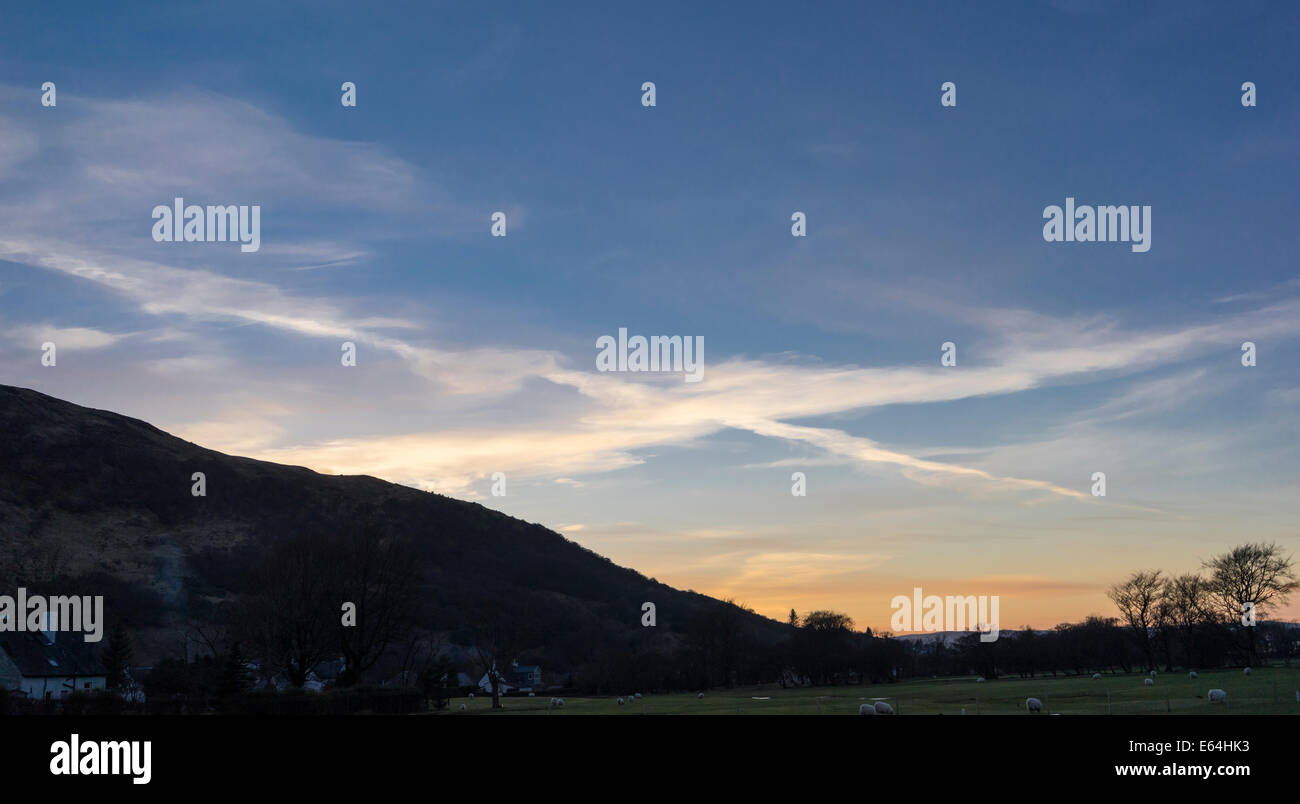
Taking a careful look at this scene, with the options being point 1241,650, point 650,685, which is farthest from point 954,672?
point 650,685

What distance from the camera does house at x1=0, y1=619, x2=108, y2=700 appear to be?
86069 millimetres

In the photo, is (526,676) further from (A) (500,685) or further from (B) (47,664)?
(B) (47,664)

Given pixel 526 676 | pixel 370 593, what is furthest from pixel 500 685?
pixel 370 593

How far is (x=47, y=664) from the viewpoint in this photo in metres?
92.3

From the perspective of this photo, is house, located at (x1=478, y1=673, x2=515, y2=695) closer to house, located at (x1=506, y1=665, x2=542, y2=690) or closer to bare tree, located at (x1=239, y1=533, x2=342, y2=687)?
house, located at (x1=506, y1=665, x2=542, y2=690)

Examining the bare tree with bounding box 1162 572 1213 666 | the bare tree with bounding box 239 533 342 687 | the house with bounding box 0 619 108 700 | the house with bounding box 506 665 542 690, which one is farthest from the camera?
the house with bounding box 506 665 542 690

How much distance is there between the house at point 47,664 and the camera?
86.1 metres

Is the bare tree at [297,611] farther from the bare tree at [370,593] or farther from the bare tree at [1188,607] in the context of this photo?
the bare tree at [1188,607]

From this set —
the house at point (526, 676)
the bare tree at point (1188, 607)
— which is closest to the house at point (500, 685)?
the house at point (526, 676)

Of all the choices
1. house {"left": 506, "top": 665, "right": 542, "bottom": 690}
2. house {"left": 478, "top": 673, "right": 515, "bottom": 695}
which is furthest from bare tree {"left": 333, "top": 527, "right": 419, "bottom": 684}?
house {"left": 506, "top": 665, "right": 542, "bottom": 690}

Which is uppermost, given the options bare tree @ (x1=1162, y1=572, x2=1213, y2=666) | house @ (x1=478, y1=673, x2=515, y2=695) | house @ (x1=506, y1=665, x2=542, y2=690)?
bare tree @ (x1=1162, y1=572, x2=1213, y2=666)

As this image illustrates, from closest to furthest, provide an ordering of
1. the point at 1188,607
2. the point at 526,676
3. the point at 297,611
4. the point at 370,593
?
the point at 297,611, the point at 370,593, the point at 1188,607, the point at 526,676
